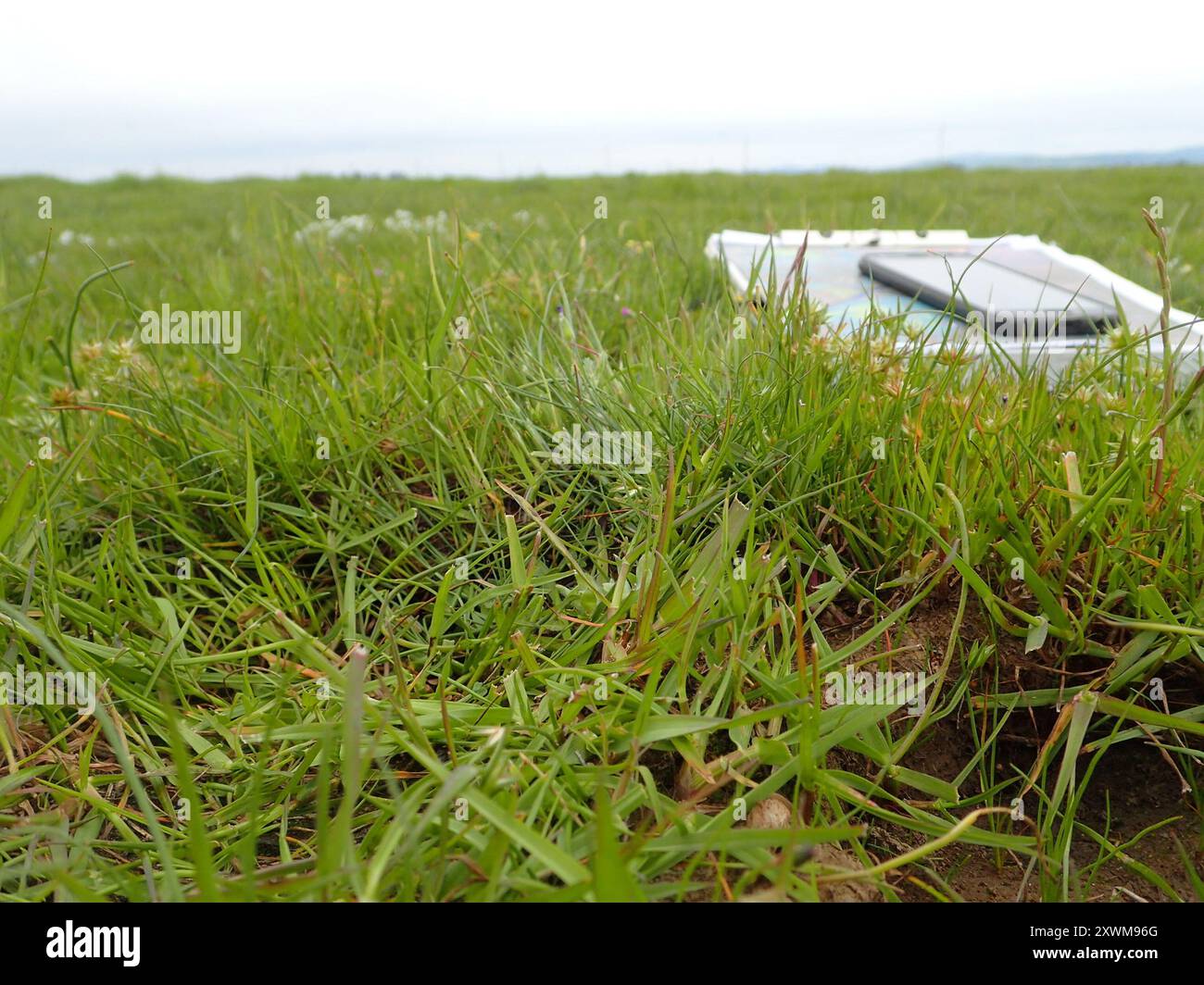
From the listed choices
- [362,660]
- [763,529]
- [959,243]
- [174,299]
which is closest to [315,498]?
[763,529]

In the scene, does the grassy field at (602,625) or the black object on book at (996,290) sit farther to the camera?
the black object on book at (996,290)

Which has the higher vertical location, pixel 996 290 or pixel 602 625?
pixel 996 290

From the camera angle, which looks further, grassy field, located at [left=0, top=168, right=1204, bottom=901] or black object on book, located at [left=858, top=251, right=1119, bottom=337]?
black object on book, located at [left=858, top=251, right=1119, bottom=337]

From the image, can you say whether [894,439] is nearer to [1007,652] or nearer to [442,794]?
[1007,652]

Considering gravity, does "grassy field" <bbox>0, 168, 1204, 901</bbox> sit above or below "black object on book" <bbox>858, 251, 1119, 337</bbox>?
below

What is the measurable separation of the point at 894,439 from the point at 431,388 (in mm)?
914

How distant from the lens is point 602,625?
135 centimetres

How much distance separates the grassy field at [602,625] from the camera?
1.09m

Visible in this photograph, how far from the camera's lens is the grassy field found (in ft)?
3.59

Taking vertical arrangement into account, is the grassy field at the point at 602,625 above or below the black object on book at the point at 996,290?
below

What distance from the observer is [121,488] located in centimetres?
182

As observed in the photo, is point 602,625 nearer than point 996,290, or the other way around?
point 602,625
